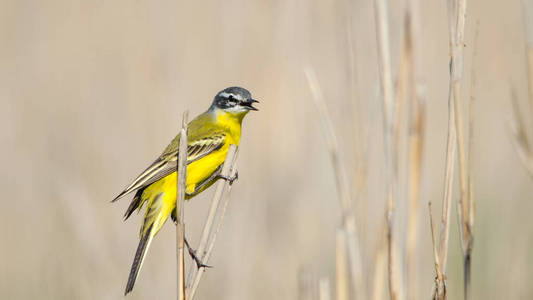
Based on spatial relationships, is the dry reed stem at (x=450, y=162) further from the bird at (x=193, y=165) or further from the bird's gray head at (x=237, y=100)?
the bird's gray head at (x=237, y=100)

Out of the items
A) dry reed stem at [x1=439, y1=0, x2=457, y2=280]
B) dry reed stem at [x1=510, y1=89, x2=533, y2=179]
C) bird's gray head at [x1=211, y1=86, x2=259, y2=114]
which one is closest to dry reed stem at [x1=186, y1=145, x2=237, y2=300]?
dry reed stem at [x1=439, y1=0, x2=457, y2=280]

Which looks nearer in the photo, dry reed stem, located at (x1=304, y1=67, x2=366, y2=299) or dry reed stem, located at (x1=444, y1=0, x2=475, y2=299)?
dry reed stem, located at (x1=304, y1=67, x2=366, y2=299)

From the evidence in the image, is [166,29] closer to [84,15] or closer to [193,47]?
[193,47]

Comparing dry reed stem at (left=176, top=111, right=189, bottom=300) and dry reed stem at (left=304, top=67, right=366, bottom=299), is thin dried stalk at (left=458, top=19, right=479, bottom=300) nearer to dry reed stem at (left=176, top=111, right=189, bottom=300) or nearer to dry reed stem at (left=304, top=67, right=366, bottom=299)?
dry reed stem at (left=304, top=67, right=366, bottom=299)

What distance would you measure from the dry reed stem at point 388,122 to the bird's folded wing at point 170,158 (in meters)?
1.50

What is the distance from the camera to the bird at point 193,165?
3.58 metres

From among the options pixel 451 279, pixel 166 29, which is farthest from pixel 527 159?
pixel 166 29

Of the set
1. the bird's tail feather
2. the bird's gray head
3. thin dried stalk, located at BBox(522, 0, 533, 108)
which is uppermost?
thin dried stalk, located at BBox(522, 0, 533, 108)

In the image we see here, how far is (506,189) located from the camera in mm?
5234

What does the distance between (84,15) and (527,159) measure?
15.4 ft

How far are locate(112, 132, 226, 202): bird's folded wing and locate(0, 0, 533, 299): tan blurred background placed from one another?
932 mm

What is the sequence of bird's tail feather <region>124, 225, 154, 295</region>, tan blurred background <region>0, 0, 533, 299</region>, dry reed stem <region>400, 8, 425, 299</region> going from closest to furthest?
dry reed stem <region>400, 8, 425, 299</region>, bird's tail feather <region>124, 225, 154, 295</region>, tan blurred background <region>0, 0, 533, 299</region>

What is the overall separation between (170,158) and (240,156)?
6.41 feet

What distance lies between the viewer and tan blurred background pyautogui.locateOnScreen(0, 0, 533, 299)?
476 centimetres
